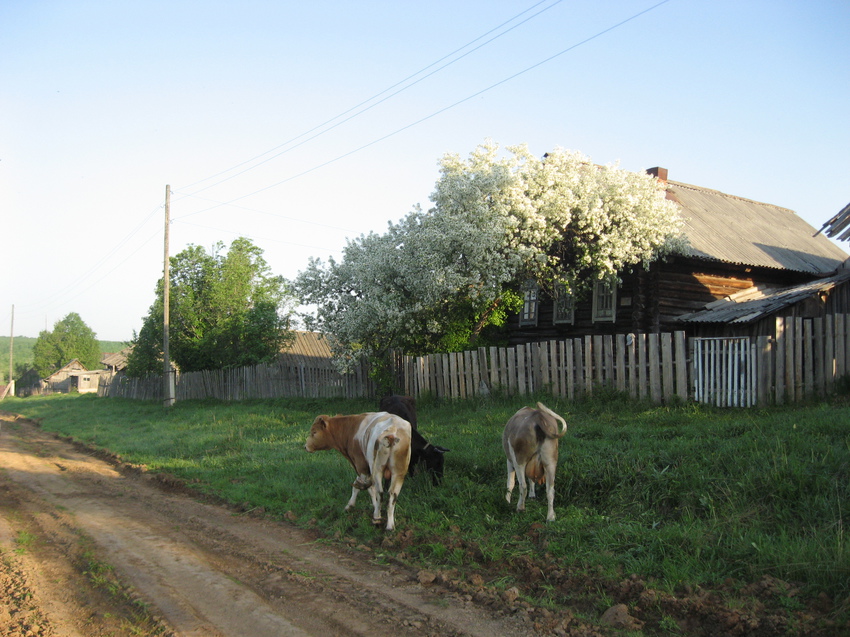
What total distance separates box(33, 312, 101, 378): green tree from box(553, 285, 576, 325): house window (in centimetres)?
7993

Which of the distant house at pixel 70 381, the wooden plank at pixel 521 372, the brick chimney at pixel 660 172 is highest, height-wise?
the brick chimney at pixel 660 172

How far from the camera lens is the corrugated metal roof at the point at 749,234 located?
67.2 ft

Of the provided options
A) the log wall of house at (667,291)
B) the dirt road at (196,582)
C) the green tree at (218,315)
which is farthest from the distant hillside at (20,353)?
the dirt road at (196,582)

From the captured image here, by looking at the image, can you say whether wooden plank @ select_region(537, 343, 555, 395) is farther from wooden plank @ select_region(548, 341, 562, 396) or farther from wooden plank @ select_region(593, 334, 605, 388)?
wooden plank @ select_region(593, 334, 605, 388)

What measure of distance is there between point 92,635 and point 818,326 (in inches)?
479

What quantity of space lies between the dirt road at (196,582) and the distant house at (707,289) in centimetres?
1190

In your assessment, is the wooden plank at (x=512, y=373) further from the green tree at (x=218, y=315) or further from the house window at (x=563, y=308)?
the green tree at (x=218, y=315)

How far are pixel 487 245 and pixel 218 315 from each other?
62.2ft

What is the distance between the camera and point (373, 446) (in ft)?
26.1

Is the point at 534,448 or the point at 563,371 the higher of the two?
the point at 563,371

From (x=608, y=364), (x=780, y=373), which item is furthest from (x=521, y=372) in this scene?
(x=780, y=373)

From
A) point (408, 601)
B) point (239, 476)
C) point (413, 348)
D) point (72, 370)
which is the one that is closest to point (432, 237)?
point (413, 348)

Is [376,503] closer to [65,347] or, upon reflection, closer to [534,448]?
[534,448]

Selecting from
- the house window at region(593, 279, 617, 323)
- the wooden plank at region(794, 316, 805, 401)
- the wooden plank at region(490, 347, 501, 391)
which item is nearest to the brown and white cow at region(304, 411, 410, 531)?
the wooden plank at region(490, 347, 501, 391)
